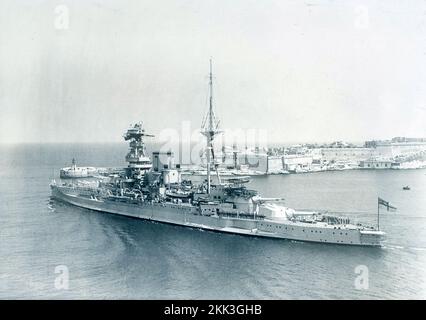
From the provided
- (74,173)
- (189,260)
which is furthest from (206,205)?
(74,173)

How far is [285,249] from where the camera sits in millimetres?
23531

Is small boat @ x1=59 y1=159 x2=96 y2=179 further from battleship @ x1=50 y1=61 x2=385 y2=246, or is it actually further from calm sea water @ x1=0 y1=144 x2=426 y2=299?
calm sea water @ x1=0 y1=144 x2=426 y2=299

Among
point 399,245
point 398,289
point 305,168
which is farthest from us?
point 305,168

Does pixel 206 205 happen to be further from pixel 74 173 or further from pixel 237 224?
pixel 74 173

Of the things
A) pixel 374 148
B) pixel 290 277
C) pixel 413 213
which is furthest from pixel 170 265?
pixel 374 148

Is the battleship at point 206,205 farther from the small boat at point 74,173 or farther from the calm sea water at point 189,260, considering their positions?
the small boat at point 74,173

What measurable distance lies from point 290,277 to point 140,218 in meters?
15.6

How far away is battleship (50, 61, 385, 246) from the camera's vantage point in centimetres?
2494

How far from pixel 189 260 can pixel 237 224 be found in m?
6.71

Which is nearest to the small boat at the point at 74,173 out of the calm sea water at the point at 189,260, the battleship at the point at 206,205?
the battleship at the point at 206,205

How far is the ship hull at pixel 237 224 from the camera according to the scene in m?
24.2

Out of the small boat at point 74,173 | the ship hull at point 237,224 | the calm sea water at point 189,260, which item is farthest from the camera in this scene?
the small boat at point 74,173

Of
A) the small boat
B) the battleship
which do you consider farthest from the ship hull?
the small boat
